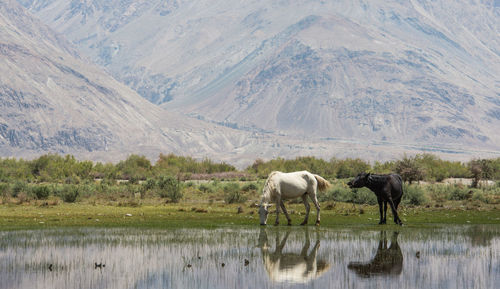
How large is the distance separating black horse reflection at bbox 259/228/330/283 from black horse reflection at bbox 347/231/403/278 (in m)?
0.92

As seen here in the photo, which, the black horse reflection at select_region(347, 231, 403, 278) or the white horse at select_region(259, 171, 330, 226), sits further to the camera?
the white horse at select_region(259, 171, 330, 226)

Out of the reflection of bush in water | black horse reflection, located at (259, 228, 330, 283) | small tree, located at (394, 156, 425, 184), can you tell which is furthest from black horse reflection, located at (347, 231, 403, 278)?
small tree, located at (394, 156, 425, 184)

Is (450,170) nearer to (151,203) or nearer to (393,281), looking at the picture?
(151,203)

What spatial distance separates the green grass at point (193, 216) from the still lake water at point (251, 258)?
2.44m

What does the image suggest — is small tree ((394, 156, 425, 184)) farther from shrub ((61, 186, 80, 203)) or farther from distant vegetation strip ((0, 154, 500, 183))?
shrub ((61, 186, 80, 203))

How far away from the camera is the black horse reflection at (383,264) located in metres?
19.1

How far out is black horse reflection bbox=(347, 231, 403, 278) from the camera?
19109mm

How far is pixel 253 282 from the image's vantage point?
1789 centimetres

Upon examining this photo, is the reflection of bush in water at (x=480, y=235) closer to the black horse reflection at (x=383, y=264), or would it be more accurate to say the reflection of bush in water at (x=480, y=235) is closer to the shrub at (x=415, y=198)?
the black horse reflection at (x=383, y=264)

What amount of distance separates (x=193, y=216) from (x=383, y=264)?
1478cm

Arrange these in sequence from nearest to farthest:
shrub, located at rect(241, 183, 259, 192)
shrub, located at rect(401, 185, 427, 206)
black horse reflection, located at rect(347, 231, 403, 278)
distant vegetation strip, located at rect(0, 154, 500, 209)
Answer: black horse reflection, located at rect(347, 231, 403, 278), shrub, located at rect(401, 185, 427, 206), distant vegetation strip, located at rect(0, 154, 500, 209), shrub, located at rect(241, 183, 259, 192)

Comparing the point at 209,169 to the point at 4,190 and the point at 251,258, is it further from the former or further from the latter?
the point at 251,258

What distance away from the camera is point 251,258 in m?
21.2

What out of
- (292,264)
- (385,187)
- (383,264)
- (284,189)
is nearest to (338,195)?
(385,187)
